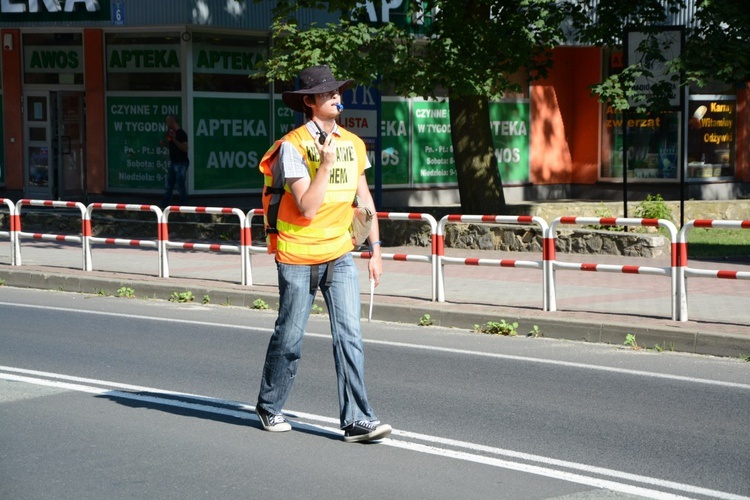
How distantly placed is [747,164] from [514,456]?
24070 millimetres

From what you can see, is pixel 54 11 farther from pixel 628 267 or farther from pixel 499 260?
pixel 628 267

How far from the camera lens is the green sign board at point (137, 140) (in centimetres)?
2517

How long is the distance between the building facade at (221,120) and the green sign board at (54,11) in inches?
1.1

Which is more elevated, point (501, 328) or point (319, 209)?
point (319, 209)

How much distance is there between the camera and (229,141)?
25281 mm

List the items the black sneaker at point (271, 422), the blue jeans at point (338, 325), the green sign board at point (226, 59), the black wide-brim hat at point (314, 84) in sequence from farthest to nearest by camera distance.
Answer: the green sign board at point (226, 59)
the black sneaker at point (271, 422)
the blue jeans at point (338, 325)
the black wide-brim hat at point (314, 84)

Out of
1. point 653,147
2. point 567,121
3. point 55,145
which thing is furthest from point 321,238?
point 567,121

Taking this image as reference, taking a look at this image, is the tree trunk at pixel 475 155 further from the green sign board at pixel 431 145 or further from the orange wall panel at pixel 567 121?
the orange wall panel at pixel 567 121

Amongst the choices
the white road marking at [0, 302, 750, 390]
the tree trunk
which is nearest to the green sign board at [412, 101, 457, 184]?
the tree trunk

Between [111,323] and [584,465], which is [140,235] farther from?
[584,465]

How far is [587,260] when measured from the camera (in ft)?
55.6

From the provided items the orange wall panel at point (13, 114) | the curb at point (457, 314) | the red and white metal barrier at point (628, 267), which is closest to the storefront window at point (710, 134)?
the orange wall panel at point (13, 114)

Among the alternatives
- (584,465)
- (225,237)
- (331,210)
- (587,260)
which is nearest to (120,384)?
(331,210)

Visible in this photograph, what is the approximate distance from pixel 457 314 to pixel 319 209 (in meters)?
5.57
